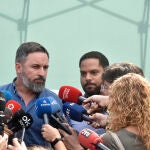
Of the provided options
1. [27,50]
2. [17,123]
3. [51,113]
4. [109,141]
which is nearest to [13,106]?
[17,123]

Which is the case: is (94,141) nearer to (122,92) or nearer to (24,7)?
(122,92)

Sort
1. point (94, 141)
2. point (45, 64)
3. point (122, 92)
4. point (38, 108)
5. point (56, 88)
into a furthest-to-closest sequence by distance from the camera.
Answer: point (56, 88), point (45, 64), point (38, 108), point (122, 92), point (94, 141)

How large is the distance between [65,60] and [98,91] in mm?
1207

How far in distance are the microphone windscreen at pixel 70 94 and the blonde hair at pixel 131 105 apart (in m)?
0.60

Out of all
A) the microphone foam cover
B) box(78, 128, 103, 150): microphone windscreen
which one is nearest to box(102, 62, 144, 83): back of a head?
the microphone foam cover

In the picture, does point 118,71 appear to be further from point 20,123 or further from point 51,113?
point 20,123

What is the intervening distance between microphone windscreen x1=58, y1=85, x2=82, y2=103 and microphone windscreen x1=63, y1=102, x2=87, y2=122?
0.11 m

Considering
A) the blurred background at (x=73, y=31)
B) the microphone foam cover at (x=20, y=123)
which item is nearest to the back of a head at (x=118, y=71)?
the microphone foam cover at (x=20, y=123)

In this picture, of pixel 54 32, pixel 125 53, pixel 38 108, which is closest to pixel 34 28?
pixel 54 32

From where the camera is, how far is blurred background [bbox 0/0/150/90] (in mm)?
4484

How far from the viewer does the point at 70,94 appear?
2.95 metres

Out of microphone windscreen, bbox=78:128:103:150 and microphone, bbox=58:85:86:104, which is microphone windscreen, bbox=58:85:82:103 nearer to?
microphone, bbox=58:85:86:104

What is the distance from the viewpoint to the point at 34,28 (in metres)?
4.51

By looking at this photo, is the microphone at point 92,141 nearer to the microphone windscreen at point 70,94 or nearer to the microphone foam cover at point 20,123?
the microphone foam cover at point 20,123
